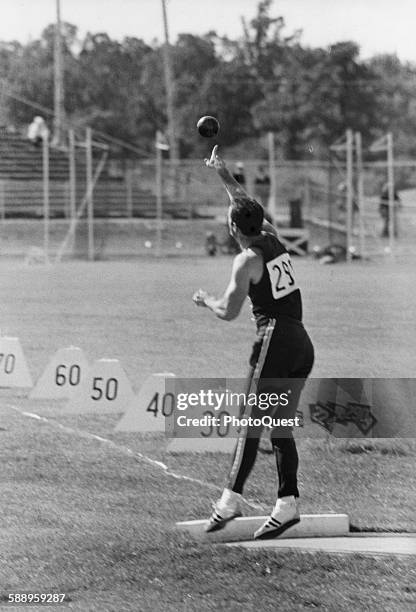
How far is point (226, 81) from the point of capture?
62.1 ft

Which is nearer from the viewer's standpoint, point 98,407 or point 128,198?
point 98,407

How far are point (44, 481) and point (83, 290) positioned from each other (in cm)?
1375

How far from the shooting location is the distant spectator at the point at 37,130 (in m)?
25.3

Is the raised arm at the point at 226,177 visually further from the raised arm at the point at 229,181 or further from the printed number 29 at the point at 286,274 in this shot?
the printed number 29 at the point at 286,274

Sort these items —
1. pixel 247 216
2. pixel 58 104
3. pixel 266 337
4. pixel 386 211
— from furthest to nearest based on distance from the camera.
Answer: pixel 386 211 → pixel 58 104 → pixel 266 337 → pixel 247 216

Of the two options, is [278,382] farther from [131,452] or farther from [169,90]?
[169,90]

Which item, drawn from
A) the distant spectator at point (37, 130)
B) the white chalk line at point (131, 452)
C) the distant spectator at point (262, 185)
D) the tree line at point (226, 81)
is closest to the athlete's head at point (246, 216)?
the white chalk line at point (131, 452)

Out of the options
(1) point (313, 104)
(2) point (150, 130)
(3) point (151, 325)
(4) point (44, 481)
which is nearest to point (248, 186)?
(2) point (150, 130)

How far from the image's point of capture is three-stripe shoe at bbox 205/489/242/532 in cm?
537

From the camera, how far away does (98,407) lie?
28.2 ft

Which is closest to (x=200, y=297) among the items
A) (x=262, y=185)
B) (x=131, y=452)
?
(x=131, y=452)

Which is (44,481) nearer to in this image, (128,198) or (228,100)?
(228,100)

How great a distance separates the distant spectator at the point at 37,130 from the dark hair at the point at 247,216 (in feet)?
66.6

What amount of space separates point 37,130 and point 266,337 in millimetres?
21168
